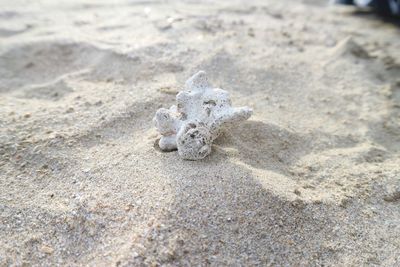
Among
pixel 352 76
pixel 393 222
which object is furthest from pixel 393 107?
pixel 393 222

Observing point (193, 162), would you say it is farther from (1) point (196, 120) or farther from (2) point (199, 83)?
(2) point (199, 83)

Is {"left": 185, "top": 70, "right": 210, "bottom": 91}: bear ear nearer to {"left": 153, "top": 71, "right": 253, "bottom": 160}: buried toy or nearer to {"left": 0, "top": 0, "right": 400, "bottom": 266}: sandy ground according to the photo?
{"left": 153, "top": 71, "right": 253, "bottom": 160}: buried toy

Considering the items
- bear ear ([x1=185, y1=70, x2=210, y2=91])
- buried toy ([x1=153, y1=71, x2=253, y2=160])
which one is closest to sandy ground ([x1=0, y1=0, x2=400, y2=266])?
buried toy ([x1=153, y1=71, x2=253, y2=160])

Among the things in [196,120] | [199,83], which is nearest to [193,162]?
[196,120]

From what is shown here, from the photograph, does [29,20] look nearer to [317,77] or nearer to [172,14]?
[172,14]

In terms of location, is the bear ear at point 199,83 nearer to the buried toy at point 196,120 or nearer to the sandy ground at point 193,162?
the buried toy at point 196,120

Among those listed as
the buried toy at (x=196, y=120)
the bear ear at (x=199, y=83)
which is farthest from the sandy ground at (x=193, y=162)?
the bear ear at (x=199, y=83)
